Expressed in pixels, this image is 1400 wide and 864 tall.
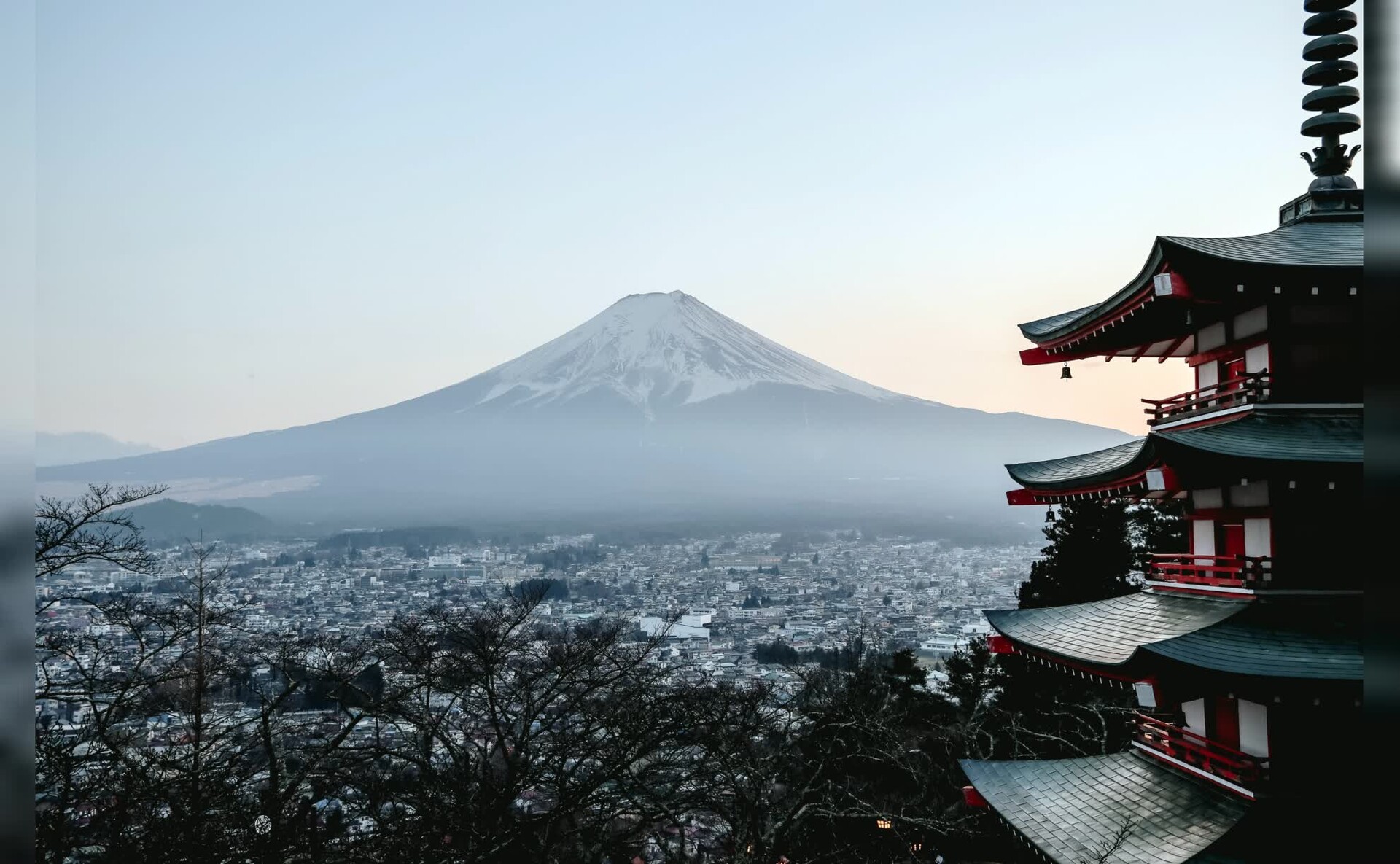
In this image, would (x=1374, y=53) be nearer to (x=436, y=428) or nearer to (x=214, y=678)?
(x=214, y=678)

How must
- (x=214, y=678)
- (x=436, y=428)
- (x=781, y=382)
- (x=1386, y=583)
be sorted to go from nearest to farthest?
(x=1386, y=583) < (x=214, y=678) < (x=436, y=428) < (x=781, y=382)

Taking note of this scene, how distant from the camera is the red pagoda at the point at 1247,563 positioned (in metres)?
5.87

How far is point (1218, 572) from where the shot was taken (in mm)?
6996

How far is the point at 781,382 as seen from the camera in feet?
240

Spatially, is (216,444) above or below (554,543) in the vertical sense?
above

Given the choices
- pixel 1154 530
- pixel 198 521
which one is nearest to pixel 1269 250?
pixel 1154 530

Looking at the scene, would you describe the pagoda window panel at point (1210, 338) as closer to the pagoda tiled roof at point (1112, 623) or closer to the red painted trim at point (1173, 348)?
the red painted trim at point (1173, 348)

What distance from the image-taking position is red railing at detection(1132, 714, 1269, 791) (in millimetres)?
6102

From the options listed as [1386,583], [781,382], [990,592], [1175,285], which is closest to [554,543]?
[990,592]

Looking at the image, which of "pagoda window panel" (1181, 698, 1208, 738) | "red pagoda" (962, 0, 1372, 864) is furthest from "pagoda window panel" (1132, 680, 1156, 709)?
"pagoda window panel" (1181, 698, 1208, 738)

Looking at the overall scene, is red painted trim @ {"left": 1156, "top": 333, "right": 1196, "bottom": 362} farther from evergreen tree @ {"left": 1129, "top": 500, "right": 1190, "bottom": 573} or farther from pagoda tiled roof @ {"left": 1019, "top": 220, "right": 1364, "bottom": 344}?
evergreen tree @ {"left": 1129, "top": 500, "right": 1190, "bottom": 573}

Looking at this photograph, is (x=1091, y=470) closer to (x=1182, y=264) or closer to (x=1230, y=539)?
(x=1230, y=539)

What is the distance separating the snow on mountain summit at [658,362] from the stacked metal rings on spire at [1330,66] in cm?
6313

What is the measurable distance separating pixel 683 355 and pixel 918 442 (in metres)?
19.1
